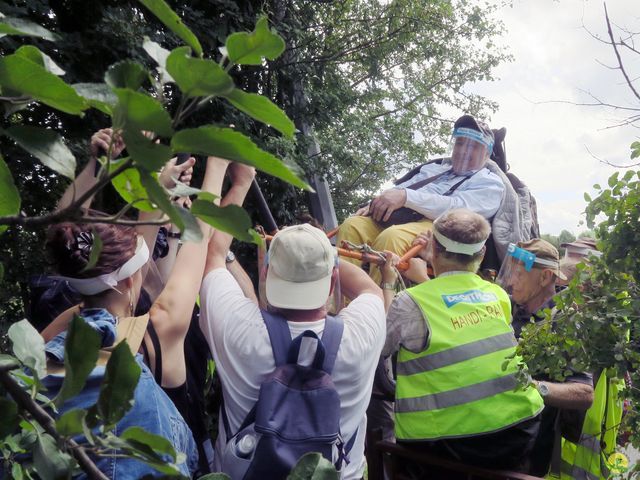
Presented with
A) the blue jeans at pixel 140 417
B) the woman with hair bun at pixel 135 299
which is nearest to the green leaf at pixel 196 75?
the blue jeans at pixel 140 417

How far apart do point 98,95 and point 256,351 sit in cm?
149

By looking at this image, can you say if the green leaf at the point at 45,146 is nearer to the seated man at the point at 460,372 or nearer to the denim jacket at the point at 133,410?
the denim jacket at the point at 133,410

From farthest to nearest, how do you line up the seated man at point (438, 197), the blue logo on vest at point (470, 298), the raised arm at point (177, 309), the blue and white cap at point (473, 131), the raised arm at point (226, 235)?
the blue and white cap at point (473, 131), the seated man at point (438, 197), the blue logo on vest at point (470, 298), the raised arm at point (226, 235), the raised arm at point (177, 309)

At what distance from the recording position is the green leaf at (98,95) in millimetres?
619

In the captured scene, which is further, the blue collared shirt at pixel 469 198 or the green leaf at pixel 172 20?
the blue collared shirt at pixel 469 198

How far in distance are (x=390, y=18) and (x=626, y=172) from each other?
4308 mm

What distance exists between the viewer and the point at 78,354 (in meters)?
0.67

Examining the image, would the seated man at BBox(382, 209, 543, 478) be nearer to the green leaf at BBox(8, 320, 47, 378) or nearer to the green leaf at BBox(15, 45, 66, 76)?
the green leaf at BBox(8, 320, 47, 378)

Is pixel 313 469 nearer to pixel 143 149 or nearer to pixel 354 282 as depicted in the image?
pixel 143 149

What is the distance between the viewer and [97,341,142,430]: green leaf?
0.66m

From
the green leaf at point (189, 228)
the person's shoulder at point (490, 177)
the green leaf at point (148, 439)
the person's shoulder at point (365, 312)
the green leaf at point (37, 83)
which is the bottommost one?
the person's shoulder at point (365, 312)

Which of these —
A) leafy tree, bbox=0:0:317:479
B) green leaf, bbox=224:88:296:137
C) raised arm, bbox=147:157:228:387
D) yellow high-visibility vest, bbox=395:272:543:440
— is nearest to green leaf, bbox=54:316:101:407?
leafy tree, bbox=0:0:317:479

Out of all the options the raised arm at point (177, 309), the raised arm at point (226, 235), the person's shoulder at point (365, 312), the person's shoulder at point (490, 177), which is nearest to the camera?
the raised arm at point (177, 309)

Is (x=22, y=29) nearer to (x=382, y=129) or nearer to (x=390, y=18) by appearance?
(x=390, y=18)
